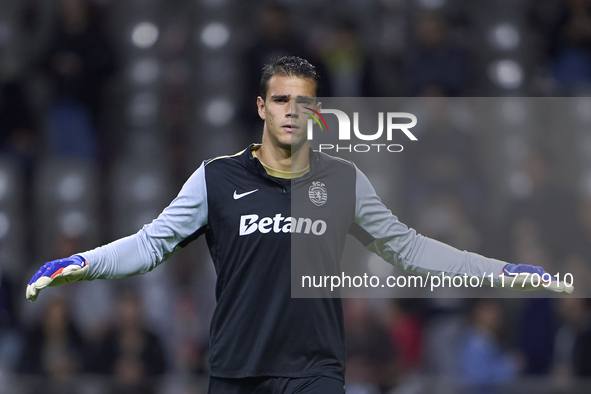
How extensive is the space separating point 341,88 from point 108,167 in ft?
8.69

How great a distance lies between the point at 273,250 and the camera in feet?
11.3

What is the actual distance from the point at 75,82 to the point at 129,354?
315 centimetres

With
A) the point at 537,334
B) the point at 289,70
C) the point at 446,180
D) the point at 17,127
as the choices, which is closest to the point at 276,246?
the point at 289,70

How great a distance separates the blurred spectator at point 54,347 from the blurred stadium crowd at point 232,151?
0.04ft

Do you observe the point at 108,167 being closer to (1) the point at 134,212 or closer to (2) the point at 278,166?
(1) the point at 134,212

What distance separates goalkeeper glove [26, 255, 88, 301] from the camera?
3.23 metres

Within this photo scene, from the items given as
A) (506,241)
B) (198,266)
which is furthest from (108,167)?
(506,241)

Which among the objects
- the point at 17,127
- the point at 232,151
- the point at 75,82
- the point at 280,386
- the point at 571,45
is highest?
the point at 571,45

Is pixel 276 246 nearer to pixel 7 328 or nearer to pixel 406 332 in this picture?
pixel 406 332

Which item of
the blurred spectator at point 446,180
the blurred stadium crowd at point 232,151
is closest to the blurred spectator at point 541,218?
the blurred stadium crowd at point 232,151

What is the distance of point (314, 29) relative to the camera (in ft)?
27.9

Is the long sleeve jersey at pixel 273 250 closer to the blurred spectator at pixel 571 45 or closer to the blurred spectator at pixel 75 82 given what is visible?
the blurred spectator at pixel 75 82

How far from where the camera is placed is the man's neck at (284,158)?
3.66m

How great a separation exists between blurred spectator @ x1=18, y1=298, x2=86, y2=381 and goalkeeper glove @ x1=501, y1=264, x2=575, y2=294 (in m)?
4.37
